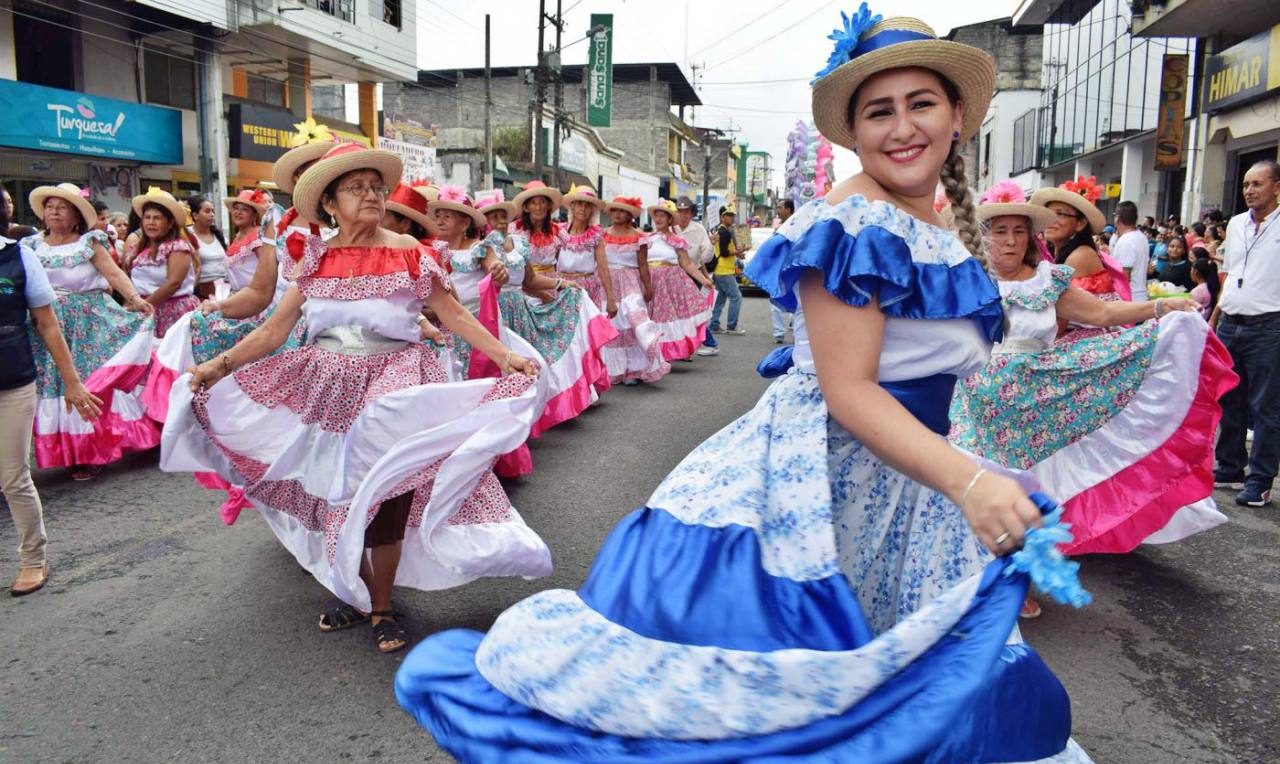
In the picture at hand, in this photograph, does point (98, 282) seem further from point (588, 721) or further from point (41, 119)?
point (41, 119)

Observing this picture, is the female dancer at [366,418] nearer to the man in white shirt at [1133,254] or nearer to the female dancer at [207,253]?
the female dancer at [207,253]

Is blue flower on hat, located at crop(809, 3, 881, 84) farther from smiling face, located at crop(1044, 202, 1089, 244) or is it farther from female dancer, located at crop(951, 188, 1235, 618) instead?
smiling face, located at crop(1044, 202, 1089, 244)

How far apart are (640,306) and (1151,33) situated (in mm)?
14503

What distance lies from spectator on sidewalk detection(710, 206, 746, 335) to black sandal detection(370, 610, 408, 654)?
12.2 m

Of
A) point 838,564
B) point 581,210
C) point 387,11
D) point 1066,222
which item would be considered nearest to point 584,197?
point 581,210

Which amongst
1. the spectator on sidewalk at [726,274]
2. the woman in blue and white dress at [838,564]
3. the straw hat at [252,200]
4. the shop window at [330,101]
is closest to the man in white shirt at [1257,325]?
the woman in blue and white dress at [838,564]

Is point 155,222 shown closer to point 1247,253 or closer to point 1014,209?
point 1014,209

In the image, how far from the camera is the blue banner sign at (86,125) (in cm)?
1695

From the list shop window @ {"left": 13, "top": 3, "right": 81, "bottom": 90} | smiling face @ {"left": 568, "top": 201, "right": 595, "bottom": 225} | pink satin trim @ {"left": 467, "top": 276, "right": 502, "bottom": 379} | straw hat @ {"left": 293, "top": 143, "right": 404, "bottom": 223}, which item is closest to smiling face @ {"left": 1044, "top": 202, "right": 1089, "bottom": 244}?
pink satin trim @ {"left": 467, "top": 276, "right": 502, "bottom": 379}

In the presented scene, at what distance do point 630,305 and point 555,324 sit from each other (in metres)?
2.59

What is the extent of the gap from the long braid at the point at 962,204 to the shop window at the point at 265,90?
26.8 m

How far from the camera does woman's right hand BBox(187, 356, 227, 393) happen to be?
13.0 feet

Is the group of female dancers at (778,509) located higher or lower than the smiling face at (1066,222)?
lower

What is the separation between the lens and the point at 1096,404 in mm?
4594
